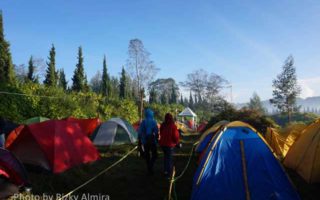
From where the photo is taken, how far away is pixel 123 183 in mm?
7812

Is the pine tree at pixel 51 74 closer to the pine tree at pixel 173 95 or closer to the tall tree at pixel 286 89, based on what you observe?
the tall tree at pixel 286 89

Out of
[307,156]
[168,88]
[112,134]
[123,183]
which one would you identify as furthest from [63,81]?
[307,156]

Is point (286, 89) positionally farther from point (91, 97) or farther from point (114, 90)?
point (114, 90)

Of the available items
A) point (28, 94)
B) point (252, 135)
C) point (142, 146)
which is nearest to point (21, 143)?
point (142, 146)

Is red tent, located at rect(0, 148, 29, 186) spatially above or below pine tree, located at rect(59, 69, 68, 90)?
below

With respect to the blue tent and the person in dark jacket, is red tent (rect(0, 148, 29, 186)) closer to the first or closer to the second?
the person in dark jacket

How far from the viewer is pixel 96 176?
8188 millimetres

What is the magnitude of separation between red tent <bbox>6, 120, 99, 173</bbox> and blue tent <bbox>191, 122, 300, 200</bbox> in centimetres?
404

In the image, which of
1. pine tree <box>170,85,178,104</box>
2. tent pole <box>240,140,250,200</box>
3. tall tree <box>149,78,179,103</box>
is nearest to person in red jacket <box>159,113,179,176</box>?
tent pole <box>240,140,250,200</box>

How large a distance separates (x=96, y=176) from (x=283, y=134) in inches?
290

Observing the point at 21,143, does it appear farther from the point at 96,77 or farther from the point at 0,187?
the point at 96,77

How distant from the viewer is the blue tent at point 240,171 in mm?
5816

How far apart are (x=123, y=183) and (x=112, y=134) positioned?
655cm

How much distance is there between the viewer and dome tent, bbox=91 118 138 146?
14062 mm
